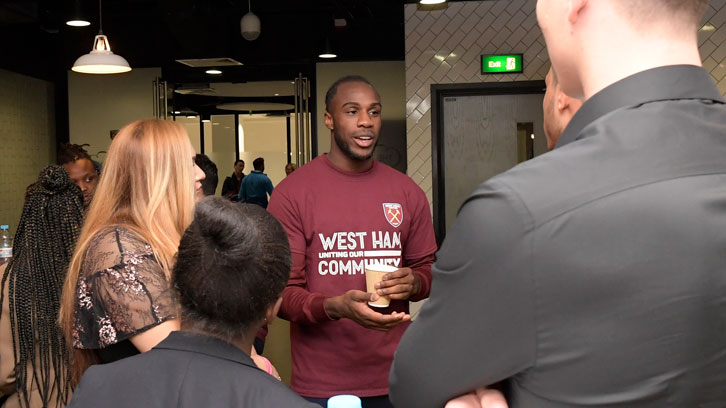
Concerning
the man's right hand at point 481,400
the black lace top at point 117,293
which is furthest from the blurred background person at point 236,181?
the man's right hand at point 481,400

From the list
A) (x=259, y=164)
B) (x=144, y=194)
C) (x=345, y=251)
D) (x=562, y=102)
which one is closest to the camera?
(x=562, y=102)

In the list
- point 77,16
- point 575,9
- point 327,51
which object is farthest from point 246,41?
point 575,9

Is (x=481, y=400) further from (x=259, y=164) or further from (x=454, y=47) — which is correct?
(x=259, y=164)

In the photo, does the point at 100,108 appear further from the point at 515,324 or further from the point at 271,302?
the point at 515,324

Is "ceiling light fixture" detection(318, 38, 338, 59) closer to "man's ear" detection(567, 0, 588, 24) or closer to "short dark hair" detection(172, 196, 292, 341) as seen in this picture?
"short dark hair" detection(172, 196, 292, 341)

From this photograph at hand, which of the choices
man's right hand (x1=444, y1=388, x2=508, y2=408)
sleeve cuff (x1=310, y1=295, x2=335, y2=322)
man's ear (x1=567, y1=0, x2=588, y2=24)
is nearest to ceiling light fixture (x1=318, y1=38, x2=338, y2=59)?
sleeve cuff (x1=310, y1=295, x2=335, y2=322)

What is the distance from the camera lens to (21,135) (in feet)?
27.2

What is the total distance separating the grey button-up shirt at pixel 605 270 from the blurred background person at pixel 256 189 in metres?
7.47

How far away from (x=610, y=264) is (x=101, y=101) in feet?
29.9

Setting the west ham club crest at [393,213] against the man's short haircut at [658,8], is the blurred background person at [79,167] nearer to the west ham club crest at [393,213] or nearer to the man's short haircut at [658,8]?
the west ham club crest at [393,213]

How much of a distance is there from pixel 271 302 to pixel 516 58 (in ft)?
16.5

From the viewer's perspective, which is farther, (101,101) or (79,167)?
(101,101)

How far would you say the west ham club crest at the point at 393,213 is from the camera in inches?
88.0

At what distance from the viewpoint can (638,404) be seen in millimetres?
744
